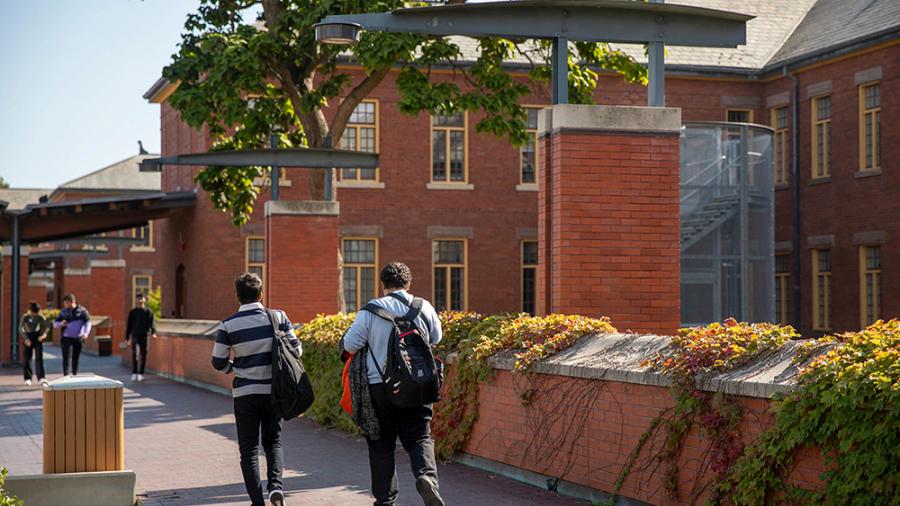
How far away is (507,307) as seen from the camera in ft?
124

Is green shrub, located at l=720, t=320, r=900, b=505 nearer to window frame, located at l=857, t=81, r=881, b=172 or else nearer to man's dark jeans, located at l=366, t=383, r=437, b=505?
man's dark jeans, located at l=366, t=383, r=437, b=505

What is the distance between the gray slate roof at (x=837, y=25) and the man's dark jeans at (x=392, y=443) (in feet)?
81.8

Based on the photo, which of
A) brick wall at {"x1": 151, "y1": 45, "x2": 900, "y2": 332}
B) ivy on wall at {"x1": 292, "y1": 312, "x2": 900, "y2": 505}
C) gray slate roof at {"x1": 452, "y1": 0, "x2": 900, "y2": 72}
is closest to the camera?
ivy on wall at {"x1": 292, "y1": 312, "x2": 900, "y2": 505}

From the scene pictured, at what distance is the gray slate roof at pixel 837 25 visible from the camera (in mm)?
31484

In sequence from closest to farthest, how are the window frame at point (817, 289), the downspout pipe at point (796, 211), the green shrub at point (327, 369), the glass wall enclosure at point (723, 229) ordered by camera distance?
the green shrub at point (327, 369) < the glass wall enclosure at point (723, 229) < the window frame at point (817, 289) < the downspout pipe at point (796, 211)

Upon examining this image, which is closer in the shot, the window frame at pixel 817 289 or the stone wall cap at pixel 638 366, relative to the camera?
the stone wall cap at pixel 638 366

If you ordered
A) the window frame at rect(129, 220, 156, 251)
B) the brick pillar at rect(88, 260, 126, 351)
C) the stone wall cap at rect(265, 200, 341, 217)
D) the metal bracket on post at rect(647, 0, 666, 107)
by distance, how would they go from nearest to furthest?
the metal bracket on post at rect(647, 0, 666, 107) < the stone wall cap at rect(265, 200, 341, 217) < the brick pillar at rect(88, 260, 126, 351) < the window frame at rect(129, 220, 156, 251)

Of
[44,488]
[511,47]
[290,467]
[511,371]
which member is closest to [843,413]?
[511,371]

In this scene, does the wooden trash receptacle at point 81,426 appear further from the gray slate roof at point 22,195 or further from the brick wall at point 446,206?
the gray slate roof at point 22,195

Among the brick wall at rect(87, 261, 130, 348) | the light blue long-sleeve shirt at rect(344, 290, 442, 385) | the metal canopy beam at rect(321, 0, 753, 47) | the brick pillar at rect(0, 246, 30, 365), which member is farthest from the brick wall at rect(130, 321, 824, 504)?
the brick wall at rect(87, 261, 130, 348)

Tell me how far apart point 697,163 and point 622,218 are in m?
11.3

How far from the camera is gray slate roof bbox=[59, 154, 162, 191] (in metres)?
66.2

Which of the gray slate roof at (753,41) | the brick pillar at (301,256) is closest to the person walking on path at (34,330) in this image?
the brick pillar at (301,256)

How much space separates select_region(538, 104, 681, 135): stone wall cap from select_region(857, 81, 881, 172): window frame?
20.5m
